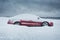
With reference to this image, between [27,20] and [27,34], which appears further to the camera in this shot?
[27,20]

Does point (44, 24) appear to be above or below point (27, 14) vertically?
below

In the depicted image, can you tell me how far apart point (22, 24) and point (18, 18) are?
321 mm

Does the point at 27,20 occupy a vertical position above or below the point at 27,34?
above

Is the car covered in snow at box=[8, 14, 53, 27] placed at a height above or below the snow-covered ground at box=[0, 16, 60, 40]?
above

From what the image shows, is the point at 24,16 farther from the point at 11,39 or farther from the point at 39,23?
the point at 11,39

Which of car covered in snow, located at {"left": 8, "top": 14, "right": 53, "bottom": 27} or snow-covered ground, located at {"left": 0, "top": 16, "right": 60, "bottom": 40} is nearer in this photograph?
snow-covered ground, located at {"left": 0, "top": 16, "right": 60, "bottom": 40}

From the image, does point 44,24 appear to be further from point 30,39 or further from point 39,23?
point 30,39

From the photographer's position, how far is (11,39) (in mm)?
2523

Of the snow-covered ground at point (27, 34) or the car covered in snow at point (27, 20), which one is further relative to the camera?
the car covered in snow at point (27, 20)

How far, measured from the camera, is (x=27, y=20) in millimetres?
5000

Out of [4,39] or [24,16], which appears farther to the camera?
[24,16]

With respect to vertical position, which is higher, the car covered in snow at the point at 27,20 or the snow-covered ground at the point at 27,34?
the car covered in snow at the point at 27,20

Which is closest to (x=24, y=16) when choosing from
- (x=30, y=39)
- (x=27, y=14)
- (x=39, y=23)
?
(x=27, y=14)

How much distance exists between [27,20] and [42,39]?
248 centimetres
